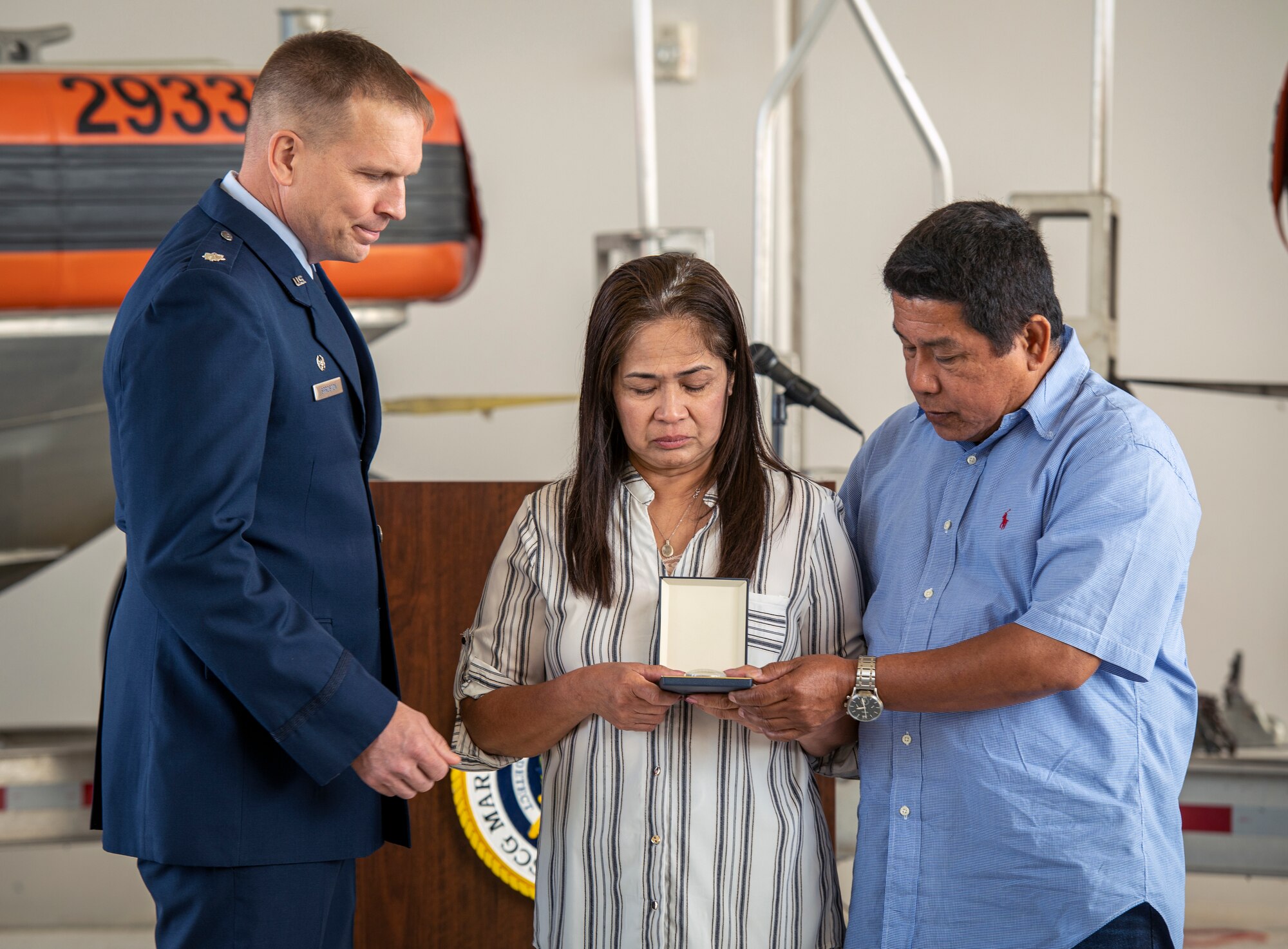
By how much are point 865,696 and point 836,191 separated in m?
3.27

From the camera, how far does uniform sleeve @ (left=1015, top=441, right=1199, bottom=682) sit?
1161 mm

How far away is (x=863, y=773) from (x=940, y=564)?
0.26 meters

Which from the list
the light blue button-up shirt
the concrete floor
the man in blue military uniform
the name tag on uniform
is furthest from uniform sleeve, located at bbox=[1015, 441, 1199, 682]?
the concrete floor

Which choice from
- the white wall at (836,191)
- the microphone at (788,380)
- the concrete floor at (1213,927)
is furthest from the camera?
the white wall at (836,191)

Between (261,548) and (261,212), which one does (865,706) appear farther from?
(261,212)

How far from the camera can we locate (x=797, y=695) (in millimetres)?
1221

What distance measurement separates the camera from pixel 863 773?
1.35 metres

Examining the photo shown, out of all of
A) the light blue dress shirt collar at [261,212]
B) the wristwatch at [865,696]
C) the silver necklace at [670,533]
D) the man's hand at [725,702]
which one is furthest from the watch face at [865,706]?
the light blue dress shirt collar at [261,212]

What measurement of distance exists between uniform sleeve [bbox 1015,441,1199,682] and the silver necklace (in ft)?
1.28

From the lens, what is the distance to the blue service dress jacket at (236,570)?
115cm

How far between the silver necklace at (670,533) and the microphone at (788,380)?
0.48 metres

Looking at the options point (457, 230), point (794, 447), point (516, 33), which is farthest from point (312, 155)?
point (516, 33)

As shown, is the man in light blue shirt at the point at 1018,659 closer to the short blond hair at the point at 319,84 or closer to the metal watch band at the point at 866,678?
the metal watch band at the point at 866,678

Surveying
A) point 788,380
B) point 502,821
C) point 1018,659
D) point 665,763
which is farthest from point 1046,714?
point 502,821
